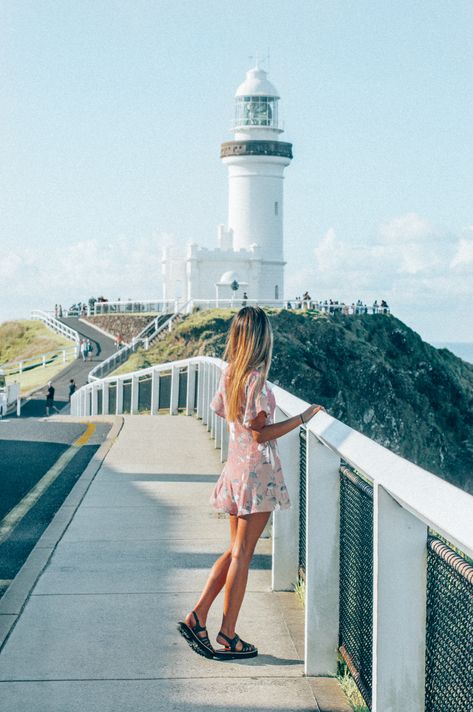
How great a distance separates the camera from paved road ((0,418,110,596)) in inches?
361

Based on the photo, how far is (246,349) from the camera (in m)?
5.70

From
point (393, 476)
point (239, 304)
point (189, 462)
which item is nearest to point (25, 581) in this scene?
point (393, 476)

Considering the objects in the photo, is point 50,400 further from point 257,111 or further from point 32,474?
point 257,111

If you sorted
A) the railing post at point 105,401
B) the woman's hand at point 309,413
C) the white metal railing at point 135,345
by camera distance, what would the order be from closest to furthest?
the woman's hand at point 309,413, the railing post at point 105,401, the white metal railing at point 135,345

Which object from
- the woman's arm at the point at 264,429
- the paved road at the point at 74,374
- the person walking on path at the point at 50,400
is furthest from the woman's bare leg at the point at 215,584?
the paved road at the point at 74,374

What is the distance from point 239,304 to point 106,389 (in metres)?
47.3

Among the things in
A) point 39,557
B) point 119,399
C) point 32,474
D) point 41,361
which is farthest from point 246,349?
point 41,361

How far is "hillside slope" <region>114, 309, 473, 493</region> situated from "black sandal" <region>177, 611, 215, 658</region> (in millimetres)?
55669

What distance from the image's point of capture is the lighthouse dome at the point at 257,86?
286 ft

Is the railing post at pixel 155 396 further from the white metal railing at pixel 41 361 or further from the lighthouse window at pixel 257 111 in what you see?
the lighthouse window at pixel 257 111

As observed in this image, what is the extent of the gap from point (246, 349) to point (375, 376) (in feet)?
239

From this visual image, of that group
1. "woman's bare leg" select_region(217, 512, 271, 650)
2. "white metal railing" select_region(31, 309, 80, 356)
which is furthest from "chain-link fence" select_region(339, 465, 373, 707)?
"white metal railing" select_region(31, 309, 80, 356)

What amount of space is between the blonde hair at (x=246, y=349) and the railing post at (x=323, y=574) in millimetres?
596

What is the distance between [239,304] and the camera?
249 feet
